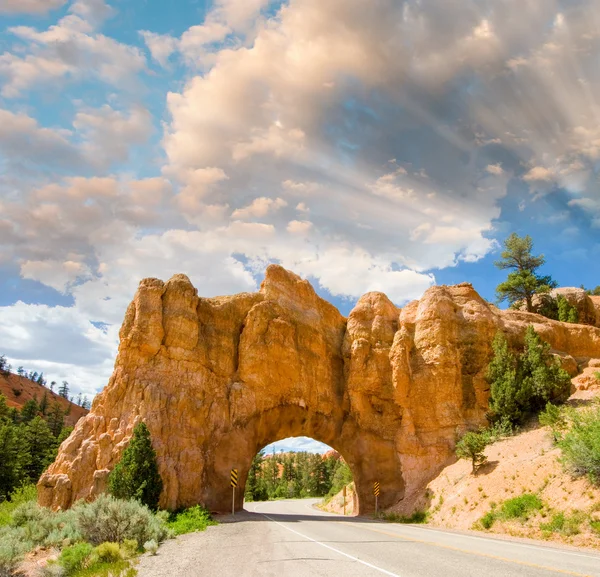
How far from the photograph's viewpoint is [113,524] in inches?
613

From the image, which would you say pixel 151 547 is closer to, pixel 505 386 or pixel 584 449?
pixel 584 449

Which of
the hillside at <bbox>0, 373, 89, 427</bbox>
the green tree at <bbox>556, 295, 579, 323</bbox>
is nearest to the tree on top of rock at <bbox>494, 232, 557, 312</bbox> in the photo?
the green tree at <bbox>556, 295, 579, 323</bbox>

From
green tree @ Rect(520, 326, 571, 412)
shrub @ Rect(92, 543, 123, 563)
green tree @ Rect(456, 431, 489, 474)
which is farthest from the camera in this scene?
green tree @ Rect(520, 326, 571, 412)

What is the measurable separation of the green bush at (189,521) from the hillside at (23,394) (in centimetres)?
9980

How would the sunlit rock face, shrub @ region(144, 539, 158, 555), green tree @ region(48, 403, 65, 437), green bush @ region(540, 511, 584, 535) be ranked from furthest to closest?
green tree @ region(48, 403, 65, 437), the sunlit rock face, green bush @ region(540, 511, 584, 535), shrub @ region(144, 539, 158, 555)

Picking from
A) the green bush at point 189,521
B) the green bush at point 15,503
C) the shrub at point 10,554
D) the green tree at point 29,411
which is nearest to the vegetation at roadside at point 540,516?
the green bush at point 189,521

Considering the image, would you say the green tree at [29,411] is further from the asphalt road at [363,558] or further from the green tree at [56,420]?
the asphalt road at [363,558]

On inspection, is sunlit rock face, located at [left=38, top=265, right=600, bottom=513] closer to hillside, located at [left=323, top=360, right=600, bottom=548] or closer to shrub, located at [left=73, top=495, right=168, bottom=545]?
hillside, located at [left=323, top=360, right=600, bottom=548]

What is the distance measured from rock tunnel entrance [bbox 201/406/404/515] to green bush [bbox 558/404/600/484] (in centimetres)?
1464

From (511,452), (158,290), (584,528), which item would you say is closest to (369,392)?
(511,452)

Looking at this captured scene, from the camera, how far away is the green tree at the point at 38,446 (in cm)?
5666

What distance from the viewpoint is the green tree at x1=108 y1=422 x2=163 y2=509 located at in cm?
2344

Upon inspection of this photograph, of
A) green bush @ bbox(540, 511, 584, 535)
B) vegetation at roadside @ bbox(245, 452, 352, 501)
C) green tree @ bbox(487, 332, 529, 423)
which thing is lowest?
vegetation at roadside @ bbox(245, 452, 352, 501)

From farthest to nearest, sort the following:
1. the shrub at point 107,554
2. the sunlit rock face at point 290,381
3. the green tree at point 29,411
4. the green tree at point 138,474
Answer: the green tree at point 29,411 < the sunlit rock face at point 290,381 < the green tree at point 138,474 < the shrub at point 107,554
